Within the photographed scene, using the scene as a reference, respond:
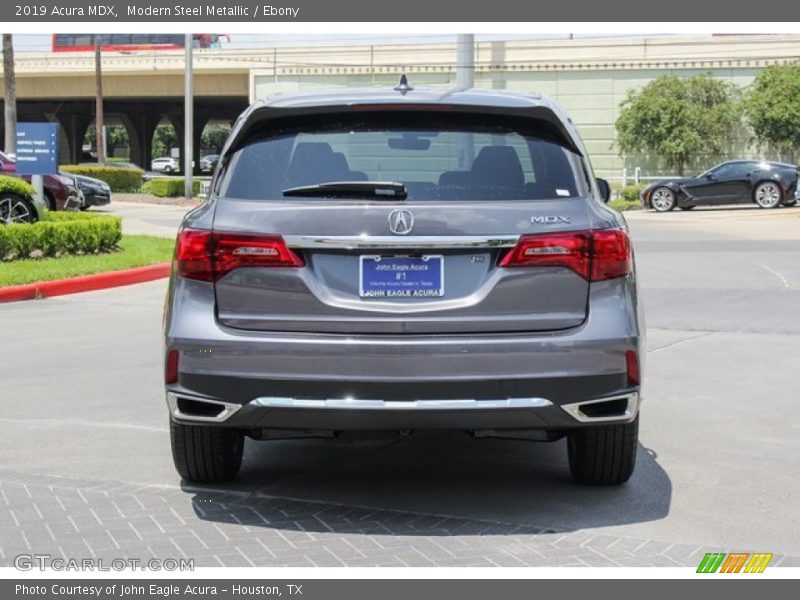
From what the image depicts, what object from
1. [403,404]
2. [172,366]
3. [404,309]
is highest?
[404,309]

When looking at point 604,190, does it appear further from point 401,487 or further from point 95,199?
point 95,199

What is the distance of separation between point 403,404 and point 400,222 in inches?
29.7

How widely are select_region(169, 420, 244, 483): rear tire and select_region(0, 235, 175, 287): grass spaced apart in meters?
9.04

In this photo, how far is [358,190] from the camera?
5488 millimetres

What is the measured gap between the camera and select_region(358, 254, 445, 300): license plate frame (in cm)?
533

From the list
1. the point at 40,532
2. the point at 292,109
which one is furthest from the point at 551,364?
the point at 40,532

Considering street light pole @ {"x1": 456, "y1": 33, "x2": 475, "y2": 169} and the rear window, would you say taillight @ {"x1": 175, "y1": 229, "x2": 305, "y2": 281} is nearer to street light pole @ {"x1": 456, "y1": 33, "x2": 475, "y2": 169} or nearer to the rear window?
the rear window

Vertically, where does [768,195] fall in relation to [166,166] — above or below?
above

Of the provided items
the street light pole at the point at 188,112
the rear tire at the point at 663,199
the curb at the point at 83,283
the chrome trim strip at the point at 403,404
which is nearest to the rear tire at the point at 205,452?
the chrome trim strip at the point at 403,404

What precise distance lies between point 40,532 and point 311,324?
4.74ft

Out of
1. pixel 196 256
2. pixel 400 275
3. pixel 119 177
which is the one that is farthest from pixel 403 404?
pixel 119 177

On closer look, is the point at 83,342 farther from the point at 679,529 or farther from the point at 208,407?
the point at 679,529

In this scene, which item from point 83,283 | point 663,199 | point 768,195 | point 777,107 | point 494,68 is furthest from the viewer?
point 494,68

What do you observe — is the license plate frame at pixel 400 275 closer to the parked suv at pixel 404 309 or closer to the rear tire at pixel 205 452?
the parked suv at pixel 404 309
